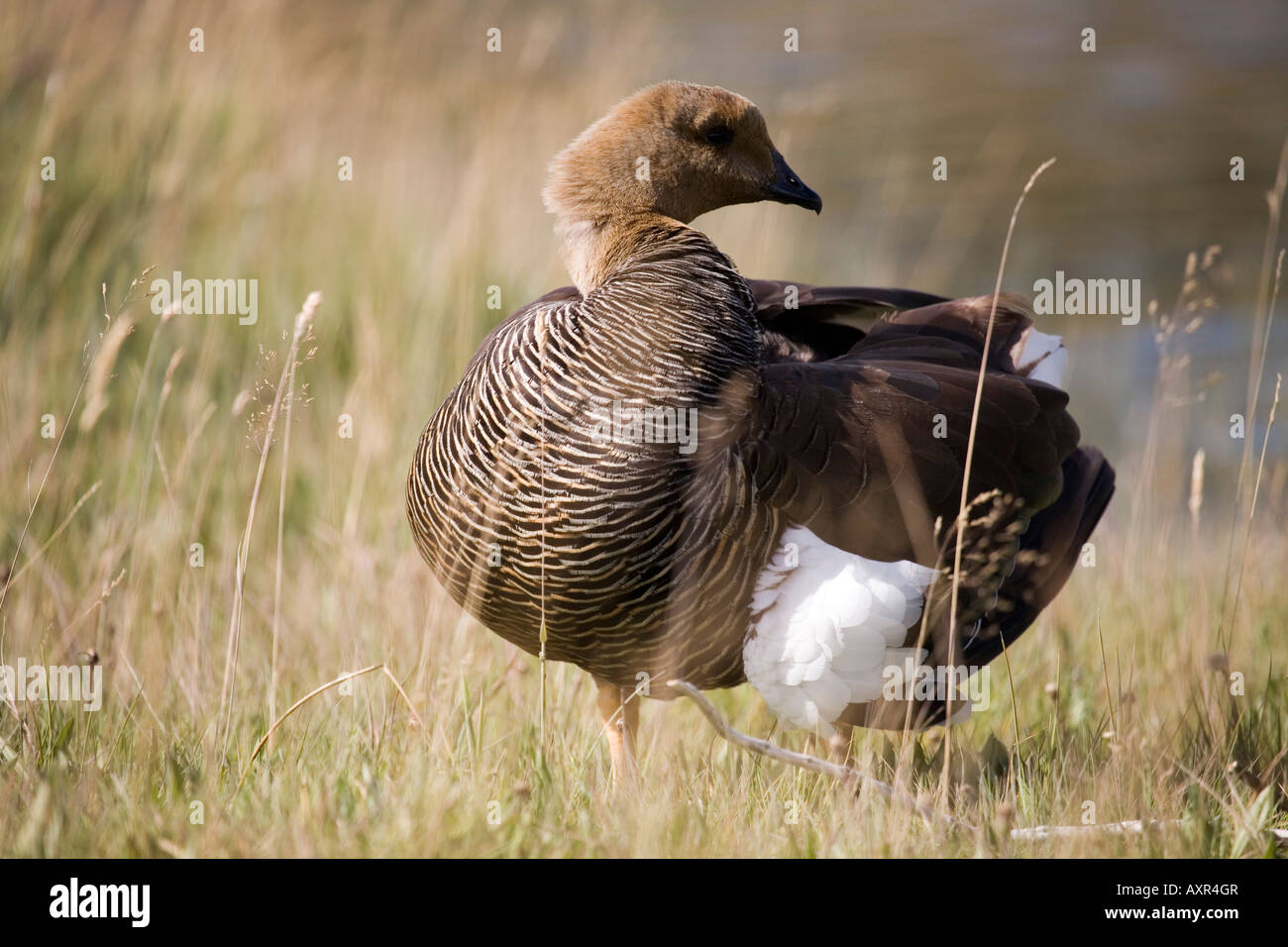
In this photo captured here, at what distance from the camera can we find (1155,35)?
1180cm

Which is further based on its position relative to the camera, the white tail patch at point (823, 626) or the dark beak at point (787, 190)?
the dark beak at point (787, 190)

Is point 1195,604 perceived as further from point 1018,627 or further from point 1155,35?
point 1155,35

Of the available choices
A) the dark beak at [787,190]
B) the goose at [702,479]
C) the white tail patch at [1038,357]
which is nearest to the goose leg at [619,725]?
the goose at [702,479]

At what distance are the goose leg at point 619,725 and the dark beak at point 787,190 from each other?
4.80 ft

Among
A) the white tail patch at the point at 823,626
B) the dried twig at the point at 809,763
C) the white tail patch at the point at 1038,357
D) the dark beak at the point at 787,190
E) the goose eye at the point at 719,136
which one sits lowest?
the dried twig at the point at 809,763

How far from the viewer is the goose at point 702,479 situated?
3.25m

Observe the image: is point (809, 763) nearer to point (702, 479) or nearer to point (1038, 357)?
point (702, 479)

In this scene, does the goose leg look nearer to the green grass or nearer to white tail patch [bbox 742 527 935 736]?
the green grass

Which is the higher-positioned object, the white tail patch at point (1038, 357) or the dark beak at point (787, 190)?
the dark beak at point (787, 190)

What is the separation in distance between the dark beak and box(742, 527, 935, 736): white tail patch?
1051 mm

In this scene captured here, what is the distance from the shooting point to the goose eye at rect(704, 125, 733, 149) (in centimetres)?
374

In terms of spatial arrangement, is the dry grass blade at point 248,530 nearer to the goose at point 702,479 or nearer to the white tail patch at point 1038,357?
the goose at point 702,479

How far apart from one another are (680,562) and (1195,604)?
2.33m

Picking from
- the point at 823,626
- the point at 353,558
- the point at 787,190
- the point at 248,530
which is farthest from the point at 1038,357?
the point at 248,530
